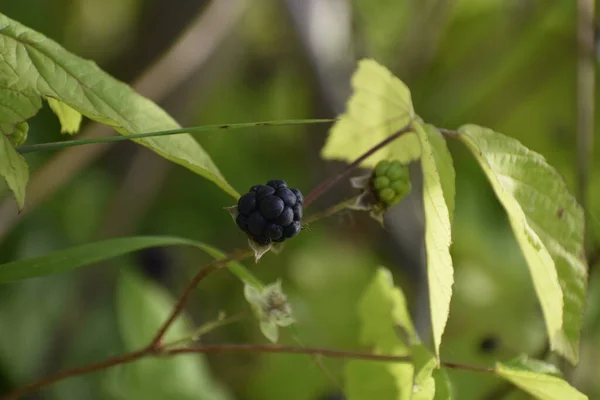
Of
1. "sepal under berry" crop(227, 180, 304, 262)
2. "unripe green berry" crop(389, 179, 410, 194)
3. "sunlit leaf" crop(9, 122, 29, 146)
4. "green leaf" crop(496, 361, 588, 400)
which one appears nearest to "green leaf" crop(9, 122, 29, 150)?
"sunlit leaf" crop(9, 122, 29, 146)

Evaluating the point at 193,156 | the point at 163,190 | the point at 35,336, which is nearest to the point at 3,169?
the point at 193,156

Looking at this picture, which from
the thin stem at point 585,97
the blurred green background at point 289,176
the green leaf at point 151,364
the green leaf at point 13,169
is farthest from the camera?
the blurred green background at point 289,176

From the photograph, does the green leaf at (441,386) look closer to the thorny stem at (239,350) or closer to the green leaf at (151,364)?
the thorny stem at (239,350)

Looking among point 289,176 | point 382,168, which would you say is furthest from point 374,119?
point 289,176

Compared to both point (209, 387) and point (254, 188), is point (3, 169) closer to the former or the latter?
point (254, 188)

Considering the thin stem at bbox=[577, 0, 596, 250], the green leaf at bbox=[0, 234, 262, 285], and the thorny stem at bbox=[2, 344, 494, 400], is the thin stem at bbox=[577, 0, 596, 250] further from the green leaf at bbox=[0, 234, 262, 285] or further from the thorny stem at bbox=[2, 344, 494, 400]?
the green leaf at bbox=[0, 234, 262, 285]

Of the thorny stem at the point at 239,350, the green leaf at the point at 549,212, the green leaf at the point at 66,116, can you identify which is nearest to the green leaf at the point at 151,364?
the thorny stem at the point at 239,350

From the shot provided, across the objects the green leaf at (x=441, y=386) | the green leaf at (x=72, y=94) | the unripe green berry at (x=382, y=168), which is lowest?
the green leaf at (x=441, y=386)
